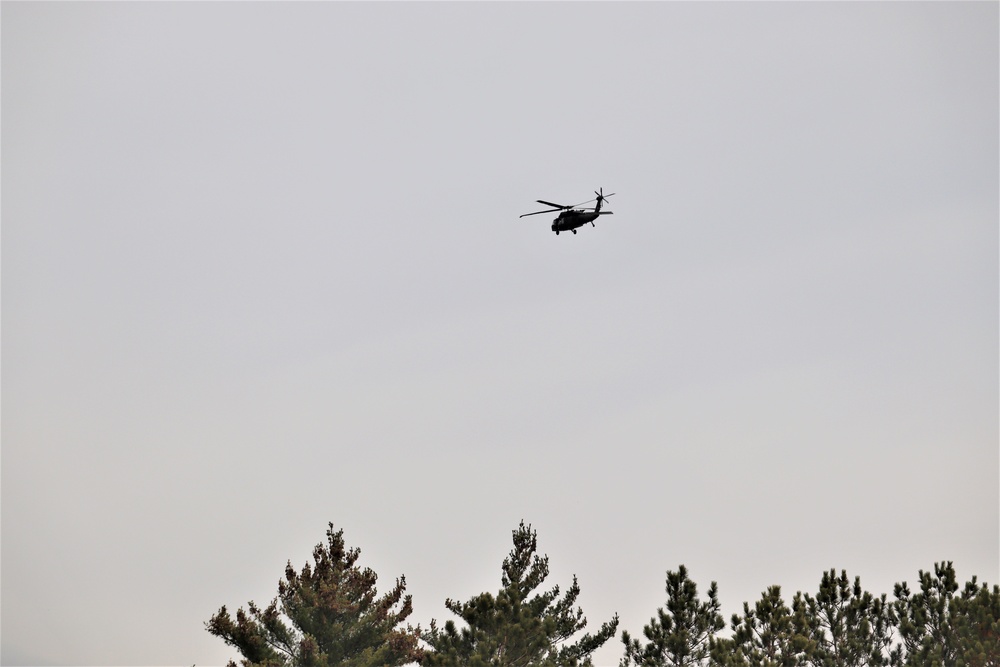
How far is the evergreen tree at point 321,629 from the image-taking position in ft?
154

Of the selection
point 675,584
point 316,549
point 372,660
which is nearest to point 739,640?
point 675,584

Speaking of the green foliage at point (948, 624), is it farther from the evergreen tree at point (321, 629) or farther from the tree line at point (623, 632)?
the evergreen tree at point (321, 629)

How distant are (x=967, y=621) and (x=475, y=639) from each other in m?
17.3

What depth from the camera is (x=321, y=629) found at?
4744 centimetres

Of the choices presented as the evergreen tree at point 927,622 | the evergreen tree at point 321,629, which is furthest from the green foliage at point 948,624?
the evergreen tree at point 321,629

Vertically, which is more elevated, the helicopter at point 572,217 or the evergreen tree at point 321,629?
the helicopter at point 572,217

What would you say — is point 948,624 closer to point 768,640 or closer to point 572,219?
point 768,640

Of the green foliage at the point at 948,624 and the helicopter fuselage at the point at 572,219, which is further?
the helicopter fuselage at the point at 572,219

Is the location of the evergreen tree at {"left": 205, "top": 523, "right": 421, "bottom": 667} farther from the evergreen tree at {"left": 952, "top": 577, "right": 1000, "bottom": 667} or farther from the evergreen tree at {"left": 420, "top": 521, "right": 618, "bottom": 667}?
the evergreen tree at {"left": 952, "top": 577, "right": 1000, "bottom": 667}

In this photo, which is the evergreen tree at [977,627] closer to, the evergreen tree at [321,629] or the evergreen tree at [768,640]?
the evergreen tree at [768,640]

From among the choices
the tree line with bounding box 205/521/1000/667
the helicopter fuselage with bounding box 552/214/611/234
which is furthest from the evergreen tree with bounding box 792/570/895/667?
the helicopter fuselage with bounding box 552/214/611/234

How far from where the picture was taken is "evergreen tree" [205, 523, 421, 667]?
1853 inches

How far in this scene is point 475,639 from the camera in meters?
47.7

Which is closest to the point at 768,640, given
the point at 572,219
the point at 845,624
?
the point at 845,624
